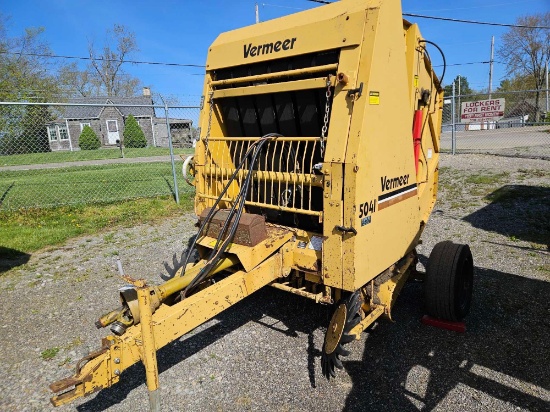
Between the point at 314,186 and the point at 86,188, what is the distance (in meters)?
9.58

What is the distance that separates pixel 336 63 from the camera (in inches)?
110

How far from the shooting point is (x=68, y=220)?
7.67 meters

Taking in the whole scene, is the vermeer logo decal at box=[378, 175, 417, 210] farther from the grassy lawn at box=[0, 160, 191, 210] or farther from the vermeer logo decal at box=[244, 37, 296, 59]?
the grassy lawn at box=[0, 160, 191, 210]

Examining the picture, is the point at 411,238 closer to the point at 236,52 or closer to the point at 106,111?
the point at 236,52

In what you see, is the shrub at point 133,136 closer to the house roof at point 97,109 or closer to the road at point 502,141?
the house roof at point 97,109

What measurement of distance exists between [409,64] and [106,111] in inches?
1468

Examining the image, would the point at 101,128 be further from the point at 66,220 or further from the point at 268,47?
the point at 268,47

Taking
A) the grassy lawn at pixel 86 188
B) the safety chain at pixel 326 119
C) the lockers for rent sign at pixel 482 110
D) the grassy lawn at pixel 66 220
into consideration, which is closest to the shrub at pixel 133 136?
the grassy lawn at pixel 86 188

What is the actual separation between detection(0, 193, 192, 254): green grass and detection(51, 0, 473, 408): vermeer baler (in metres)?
4.15

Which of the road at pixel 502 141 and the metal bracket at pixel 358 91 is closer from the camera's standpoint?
the metal bracket at pixel 358 91

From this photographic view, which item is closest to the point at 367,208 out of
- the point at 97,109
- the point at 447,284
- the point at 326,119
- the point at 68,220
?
the point at 326,119

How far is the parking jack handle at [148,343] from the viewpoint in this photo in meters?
2.05

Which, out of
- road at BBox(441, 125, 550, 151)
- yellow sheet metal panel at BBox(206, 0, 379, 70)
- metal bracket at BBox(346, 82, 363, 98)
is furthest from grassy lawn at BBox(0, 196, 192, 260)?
road at BBox(441, 125, 550, 151)

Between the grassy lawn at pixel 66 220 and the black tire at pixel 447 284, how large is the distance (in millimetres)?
5815
